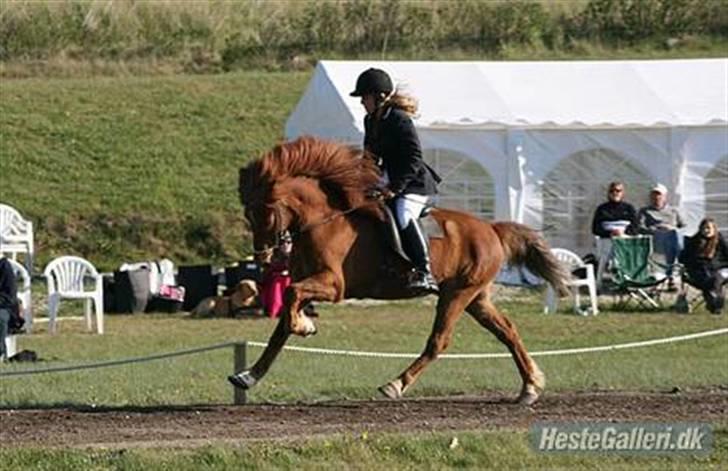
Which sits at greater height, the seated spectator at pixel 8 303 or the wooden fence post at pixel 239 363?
the wooden fence post at pixel 239 363

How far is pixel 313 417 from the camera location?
1443cm

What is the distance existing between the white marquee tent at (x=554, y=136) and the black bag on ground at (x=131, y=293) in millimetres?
3989

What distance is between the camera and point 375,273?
1503cm

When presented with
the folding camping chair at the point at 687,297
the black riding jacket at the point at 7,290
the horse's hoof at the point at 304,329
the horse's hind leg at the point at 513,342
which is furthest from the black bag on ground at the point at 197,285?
the horse's hoof at the point at 304,329

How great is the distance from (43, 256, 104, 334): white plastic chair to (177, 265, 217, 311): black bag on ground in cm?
165

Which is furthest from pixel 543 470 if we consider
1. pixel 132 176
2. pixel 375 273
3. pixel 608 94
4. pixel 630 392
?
pixel 132 176

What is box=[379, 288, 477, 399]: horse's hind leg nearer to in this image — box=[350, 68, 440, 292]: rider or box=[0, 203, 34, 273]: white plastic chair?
box=[350, 68, 440, 292]: rider

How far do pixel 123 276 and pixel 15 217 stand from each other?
16.1ft

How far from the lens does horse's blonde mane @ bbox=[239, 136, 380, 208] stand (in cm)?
1481

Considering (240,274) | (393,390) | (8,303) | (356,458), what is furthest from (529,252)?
(240,274)

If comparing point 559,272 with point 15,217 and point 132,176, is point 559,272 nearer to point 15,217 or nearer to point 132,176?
point 15,217

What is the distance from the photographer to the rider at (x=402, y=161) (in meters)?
14.9

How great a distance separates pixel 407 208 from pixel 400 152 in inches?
17.1

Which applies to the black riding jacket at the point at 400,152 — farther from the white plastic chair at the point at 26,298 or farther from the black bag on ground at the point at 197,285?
the black bag on ground at the point at 197,285
